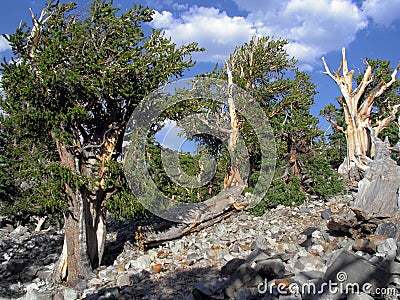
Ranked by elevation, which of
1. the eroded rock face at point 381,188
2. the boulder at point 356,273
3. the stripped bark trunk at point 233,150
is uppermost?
the stripped bark trunk at point 233,150

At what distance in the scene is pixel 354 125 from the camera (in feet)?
58.9

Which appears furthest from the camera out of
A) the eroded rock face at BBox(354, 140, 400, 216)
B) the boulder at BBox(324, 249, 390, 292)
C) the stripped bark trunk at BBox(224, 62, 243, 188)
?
the stripped bark trunk at BBox(224, 62, 243, 188)

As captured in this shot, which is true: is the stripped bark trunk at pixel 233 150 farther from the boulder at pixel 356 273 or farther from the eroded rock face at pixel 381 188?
the boulder at pixel 356 273

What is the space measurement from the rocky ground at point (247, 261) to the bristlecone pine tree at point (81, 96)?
1371mm

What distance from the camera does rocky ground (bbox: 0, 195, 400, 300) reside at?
4.79 meters

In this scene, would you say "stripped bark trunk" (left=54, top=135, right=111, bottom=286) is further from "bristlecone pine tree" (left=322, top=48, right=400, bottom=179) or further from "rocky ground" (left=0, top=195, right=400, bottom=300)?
"bristlecone pine tree" (left=322, top=48, right=400, bottom=179)

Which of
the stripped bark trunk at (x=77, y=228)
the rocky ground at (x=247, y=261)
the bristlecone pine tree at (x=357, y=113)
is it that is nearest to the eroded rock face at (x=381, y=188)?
the rocky ground at (x=247, y=261)

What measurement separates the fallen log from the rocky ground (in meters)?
0.27

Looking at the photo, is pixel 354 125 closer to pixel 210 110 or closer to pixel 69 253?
pixel 210 110

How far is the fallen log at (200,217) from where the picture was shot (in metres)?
10.9

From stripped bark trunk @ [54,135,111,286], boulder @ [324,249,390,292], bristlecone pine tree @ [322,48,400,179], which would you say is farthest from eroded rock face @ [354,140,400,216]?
stripped bark trunk @ [54,135,111,286]

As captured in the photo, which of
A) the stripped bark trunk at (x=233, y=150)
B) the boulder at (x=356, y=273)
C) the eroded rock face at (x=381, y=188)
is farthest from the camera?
the stripped bark trunk at (x=233, y=150)

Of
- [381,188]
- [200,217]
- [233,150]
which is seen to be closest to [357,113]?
[233,150]

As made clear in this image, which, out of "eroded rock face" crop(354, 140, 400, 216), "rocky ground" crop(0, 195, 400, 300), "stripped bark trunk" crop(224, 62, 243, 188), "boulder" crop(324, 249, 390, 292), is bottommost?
"rocky ground" crop(0, 195, 400, 300)
